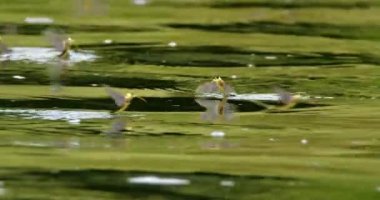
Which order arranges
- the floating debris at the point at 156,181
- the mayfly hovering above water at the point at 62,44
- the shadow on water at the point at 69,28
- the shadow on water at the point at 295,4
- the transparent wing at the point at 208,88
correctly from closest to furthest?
the floating debris at the point at 156,181
the transparent wing at the point at 208,88
the mayfly hovering above water at the point at 62,44
the shadow on water at the point at 69,28
the shadow on water at the point at 295,4

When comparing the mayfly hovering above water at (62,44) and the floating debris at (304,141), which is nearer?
the floating debris at (304,141)

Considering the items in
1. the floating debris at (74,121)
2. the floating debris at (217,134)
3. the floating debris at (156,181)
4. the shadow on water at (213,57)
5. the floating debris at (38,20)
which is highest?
the floating debris at (38,20)

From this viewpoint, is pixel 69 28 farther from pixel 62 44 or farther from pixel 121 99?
pixel 121 99

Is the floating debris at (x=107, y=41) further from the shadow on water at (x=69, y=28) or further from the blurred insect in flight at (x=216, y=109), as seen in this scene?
the blurred insect in flight at (x=216, y=109)

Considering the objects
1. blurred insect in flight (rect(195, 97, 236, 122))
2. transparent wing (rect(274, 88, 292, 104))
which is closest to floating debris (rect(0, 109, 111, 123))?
blurred insect in flight (rect(195, 97, 236, 122))

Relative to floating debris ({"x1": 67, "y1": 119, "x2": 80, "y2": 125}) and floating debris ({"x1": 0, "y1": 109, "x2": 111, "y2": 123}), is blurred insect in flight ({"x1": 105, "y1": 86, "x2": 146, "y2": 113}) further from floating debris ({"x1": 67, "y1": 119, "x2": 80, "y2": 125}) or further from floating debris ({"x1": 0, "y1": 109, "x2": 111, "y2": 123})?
floating debris ({"x1": 67, "y1": 119, "x2": 80, "y2": 125})

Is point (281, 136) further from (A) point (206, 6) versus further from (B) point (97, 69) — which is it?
(A) point (206, 6)

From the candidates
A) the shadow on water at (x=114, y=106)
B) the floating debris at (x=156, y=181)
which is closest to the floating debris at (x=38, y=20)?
the shadow on water at (x=114, y=106)
